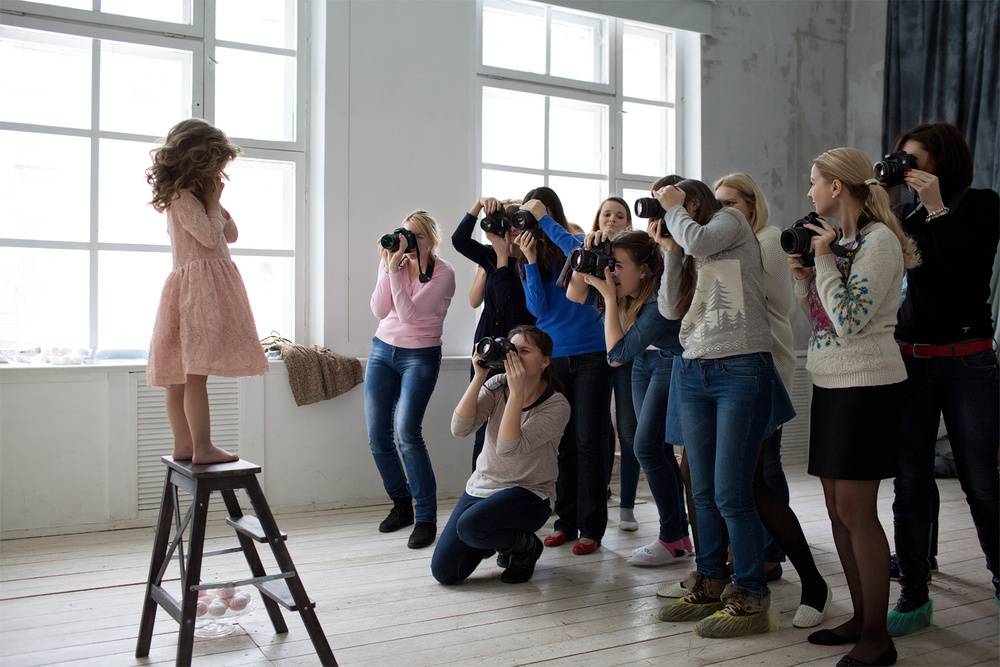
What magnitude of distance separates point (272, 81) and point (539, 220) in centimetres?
173

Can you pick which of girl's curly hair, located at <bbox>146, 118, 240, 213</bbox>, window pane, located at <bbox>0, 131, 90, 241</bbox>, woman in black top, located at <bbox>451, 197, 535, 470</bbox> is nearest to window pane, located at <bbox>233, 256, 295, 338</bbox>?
window pane, located at <bbox>0, 131, 90, 241</bbox>

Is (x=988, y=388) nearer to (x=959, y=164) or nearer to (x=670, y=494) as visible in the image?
(x=959, y=164)

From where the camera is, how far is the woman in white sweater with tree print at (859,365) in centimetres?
188

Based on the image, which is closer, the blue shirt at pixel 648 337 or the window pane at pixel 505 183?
the blue shirt at pixel 648 337

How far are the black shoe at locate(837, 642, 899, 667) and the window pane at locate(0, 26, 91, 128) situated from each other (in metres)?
3.44

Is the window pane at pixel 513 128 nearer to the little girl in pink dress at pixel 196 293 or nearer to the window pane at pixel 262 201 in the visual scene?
the window pane at pixel 262 201

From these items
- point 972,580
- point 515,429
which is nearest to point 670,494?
point 515,429

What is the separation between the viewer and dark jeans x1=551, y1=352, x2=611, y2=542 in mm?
2896

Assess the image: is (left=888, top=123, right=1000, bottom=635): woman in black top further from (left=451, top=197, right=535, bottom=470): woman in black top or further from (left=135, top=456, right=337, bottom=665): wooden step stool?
(left=135, top=456, right=337, bottom=665): wooden step stool

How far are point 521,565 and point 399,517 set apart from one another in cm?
84

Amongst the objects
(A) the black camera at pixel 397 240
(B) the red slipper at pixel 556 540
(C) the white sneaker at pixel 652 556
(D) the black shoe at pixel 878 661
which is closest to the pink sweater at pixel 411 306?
(A) the black camera at pixel 397 240

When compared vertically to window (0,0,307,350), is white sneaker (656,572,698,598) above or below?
below

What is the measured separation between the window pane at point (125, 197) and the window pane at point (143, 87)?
0.10m

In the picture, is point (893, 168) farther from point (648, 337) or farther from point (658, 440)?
point (658, 440)
